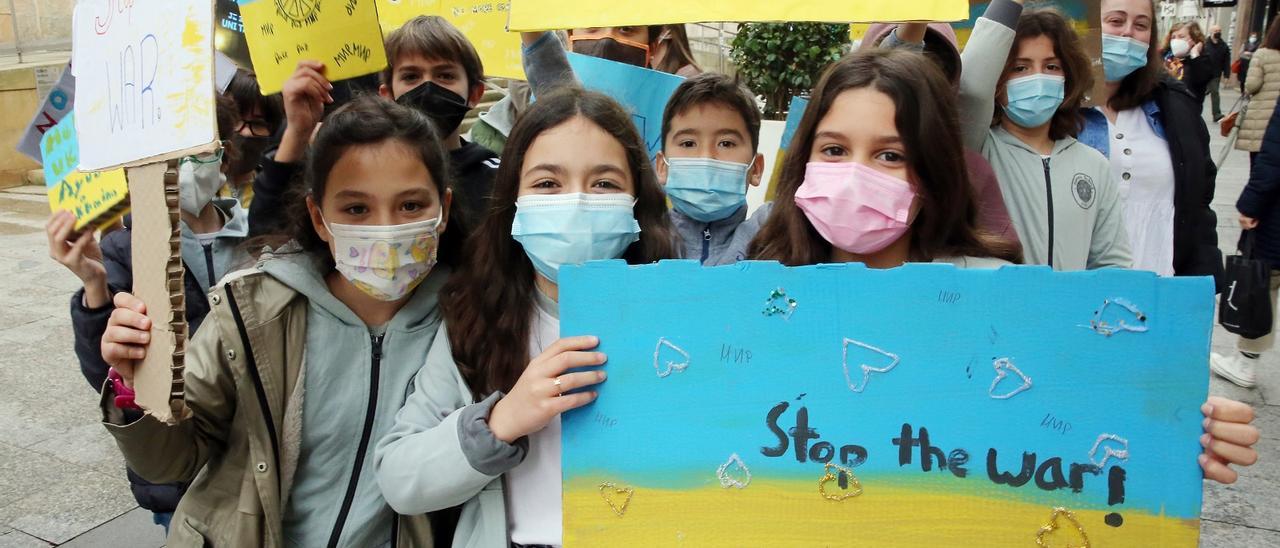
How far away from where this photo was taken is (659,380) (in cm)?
148

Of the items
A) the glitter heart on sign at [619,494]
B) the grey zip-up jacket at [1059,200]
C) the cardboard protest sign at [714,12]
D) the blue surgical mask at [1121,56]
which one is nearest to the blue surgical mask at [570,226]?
the cardboard protest sign at [714,12]

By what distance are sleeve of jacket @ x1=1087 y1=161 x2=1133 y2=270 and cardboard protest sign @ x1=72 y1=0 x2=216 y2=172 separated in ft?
7.53

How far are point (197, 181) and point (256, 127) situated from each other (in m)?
0.75

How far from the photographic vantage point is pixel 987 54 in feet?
7.23

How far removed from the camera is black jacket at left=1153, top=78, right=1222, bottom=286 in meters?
3.32

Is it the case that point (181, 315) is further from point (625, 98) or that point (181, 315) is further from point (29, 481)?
point (29, 481)

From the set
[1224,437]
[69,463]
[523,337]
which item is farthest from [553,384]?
[69,463]

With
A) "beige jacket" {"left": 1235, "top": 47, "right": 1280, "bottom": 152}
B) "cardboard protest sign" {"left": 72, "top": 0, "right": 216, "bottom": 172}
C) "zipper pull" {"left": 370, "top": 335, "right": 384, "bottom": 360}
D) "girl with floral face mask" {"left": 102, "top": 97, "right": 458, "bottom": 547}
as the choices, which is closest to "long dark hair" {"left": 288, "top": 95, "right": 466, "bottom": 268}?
"girl with floral face mask" {"left": 102, "top": 97, "right": 458, "bottom": 547}

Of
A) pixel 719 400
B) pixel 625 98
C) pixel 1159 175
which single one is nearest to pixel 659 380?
pixel 719 400

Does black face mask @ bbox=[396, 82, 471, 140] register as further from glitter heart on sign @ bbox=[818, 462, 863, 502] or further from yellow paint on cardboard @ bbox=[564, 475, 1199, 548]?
glitter heart on sign @ bbox=[818, 462, 863, 502]

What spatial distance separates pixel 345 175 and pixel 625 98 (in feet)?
3.90

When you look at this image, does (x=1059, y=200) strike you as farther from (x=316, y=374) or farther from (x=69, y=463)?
(x=69, y=463)

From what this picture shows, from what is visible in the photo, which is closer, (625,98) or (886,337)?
(886,337)

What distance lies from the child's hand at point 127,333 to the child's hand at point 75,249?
29 centimetres
